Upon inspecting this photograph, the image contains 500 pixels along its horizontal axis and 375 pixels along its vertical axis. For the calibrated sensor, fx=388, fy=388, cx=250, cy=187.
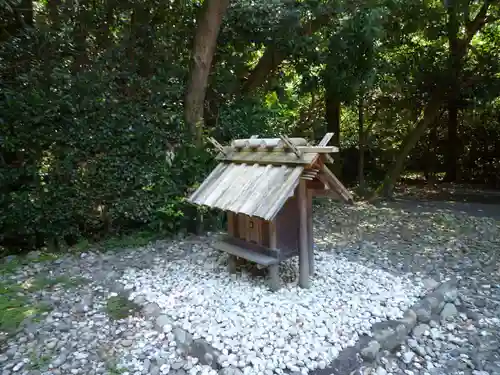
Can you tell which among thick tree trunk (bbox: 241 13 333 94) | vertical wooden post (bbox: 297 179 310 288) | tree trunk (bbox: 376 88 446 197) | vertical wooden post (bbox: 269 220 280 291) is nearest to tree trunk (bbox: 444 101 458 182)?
tree trunk (bbox: 376 88 446 197)

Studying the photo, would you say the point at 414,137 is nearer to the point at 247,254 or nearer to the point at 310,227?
the point at 310,227

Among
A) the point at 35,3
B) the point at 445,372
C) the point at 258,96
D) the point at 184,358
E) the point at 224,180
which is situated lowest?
the point at 445,372

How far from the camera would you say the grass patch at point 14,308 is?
3.37 m

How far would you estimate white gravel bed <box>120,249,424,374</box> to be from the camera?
295 cm

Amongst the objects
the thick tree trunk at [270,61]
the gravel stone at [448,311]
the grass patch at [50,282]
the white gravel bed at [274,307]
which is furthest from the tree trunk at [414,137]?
the grass patch at [50,282]

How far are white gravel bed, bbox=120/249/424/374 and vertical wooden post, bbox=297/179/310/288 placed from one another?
0.13 metres

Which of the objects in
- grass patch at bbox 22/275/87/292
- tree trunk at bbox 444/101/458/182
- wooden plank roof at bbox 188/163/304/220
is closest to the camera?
wooden plank roof at bbox 188/163/304/220

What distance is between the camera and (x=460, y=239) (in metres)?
6.02

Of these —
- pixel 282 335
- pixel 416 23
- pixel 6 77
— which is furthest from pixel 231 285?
pixel 416 23

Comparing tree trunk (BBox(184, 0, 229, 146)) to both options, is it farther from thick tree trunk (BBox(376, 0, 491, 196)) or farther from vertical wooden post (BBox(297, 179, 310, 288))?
thick tree trunk (BBox(376, 0, 491, 196))

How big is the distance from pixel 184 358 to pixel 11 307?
189cm

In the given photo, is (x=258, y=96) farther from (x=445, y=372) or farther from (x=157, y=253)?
(x=445, y=372)

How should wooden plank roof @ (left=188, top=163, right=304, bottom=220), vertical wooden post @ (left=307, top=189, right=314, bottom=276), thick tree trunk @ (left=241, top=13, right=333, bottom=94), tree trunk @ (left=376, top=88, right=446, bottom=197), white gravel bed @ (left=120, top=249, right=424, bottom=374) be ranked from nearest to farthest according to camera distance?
white gravel bed @ (left=120, top=249, right=424, bottom=374), wooden plank roof @ (left=188, top=163, right=304, bottom=220), vertical wooden post @ (left=307, top=189, right=314, bottom=276), thick tree trunk @ (left=241, top=13, right=333, bottom=94), tree trunk @ (left=376, top=88, right=446, bottom=197)

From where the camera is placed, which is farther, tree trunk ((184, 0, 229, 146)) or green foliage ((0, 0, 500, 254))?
tree trunk ((184, 0, 229, 146))
